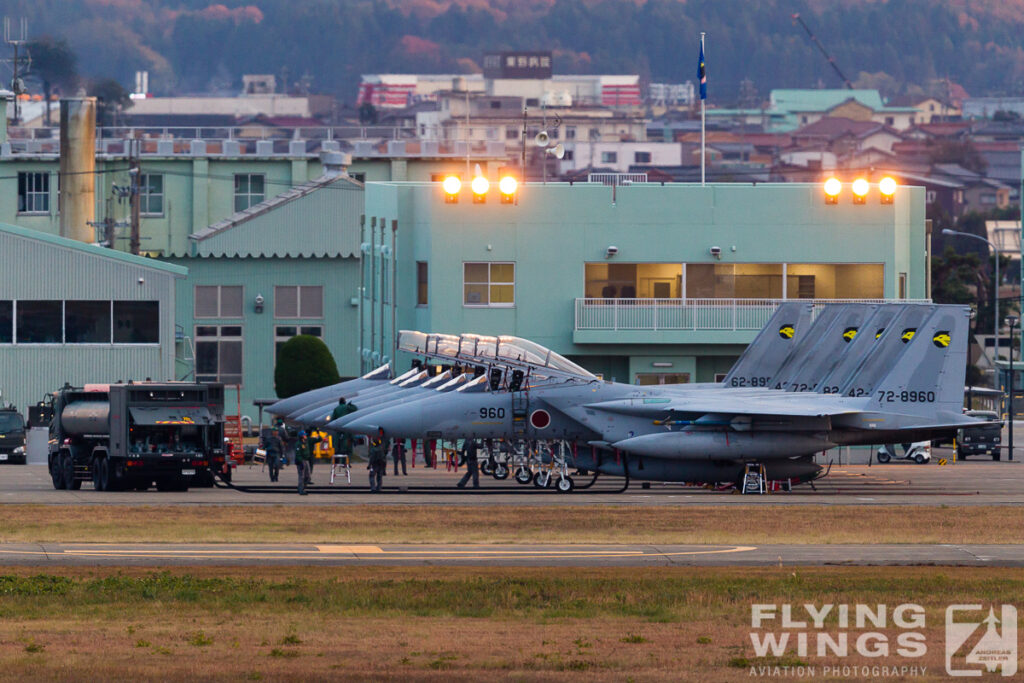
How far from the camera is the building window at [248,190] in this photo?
10619cm

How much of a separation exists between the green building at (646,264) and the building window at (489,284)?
36 millimetres

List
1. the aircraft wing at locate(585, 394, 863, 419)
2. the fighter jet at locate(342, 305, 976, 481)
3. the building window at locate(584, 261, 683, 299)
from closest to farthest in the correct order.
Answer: the aircraft wing at locate(585, 394, 863, 419)
the fighter jet at locate(342, 305, 976, 481)
the building window at locate(584, 261, 683, 299)

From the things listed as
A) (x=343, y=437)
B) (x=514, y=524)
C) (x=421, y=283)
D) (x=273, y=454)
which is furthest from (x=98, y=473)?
(x=421, y=283)

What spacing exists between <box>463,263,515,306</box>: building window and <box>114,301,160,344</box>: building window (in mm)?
14150

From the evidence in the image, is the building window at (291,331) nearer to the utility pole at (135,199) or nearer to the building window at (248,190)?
the utility pole at (135,199)

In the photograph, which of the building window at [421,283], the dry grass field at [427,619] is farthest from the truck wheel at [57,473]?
the building window at [421,283]

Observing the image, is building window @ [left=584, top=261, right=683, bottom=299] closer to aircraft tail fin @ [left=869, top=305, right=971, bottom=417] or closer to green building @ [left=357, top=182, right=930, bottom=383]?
green building @ [left=357, top=182, right=930, bottom=383]

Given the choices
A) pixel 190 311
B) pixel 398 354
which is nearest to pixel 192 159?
pixel 190 311

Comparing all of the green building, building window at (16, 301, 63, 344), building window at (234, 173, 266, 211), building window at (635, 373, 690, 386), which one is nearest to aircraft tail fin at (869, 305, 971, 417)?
the green building

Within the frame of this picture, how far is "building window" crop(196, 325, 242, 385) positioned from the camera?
87875mm

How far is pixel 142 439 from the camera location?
43438 mm

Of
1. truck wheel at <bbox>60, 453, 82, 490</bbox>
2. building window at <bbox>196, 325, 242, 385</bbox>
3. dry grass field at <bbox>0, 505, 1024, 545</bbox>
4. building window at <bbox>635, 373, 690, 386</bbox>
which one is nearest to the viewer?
dry grass field at <bbox>0, 505, 1024, 545</bbox>

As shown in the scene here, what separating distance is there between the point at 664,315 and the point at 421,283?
9055 mm

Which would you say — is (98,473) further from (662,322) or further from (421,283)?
(662,322)
